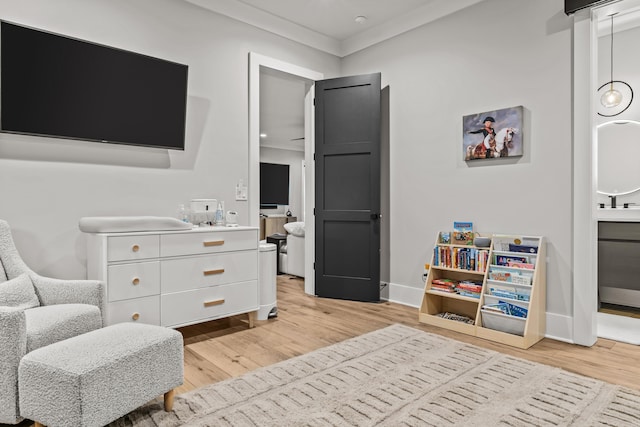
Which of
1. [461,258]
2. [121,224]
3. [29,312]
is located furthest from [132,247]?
[461,258]

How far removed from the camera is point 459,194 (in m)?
3.47

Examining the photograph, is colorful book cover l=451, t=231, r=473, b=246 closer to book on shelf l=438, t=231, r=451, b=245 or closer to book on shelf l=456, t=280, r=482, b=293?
book on shelf l=438, t=231, r=451, b=245

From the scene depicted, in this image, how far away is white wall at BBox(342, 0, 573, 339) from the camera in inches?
113

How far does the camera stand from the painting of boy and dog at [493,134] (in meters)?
3.08

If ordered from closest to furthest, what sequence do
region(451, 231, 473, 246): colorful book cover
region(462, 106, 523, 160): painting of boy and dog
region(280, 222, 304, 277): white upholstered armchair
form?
region(462, 106, 523, 160): painting of boy and dog → region(451, 231, 473, 246): colorful book cover → region(280, 222, 304, 277): white upholstered armchair

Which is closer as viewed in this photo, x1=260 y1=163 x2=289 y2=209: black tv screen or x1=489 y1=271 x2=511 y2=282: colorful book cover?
x1=489 y1=271 x2=511 y2=282: colorful book cover

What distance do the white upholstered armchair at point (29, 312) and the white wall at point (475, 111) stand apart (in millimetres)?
2821

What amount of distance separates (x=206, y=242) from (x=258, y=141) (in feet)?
4.25

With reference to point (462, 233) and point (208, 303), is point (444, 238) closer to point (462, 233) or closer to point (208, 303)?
point (462, 233)

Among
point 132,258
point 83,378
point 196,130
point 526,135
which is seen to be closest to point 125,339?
point 83,378

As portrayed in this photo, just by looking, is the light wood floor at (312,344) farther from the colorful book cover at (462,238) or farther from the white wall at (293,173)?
the white wall at (293,173)

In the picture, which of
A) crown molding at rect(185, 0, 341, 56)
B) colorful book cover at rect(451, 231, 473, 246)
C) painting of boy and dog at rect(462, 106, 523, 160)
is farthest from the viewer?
crown molding at rect(185, 0, 341, 56)

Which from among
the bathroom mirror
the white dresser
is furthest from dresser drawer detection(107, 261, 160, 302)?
the bathroom mirror

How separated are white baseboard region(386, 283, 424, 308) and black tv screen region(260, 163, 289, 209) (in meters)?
5.75
